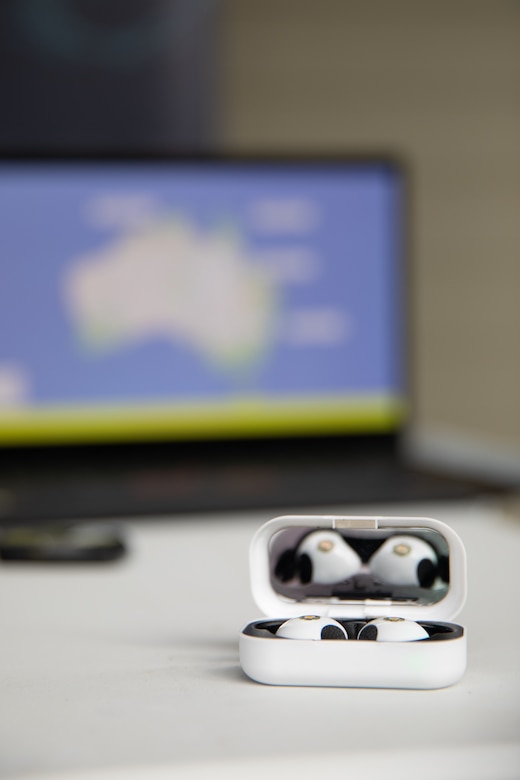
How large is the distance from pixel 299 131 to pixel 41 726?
6.77ft

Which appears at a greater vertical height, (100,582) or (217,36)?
(217,36)

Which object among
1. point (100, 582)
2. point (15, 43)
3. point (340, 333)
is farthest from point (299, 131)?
point (100, 582)

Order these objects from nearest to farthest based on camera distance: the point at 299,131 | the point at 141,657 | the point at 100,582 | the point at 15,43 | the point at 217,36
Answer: the point at 141,657 < the point at 100,582 < the point at 15,43 < the point at 217,36 < the point at 299,131

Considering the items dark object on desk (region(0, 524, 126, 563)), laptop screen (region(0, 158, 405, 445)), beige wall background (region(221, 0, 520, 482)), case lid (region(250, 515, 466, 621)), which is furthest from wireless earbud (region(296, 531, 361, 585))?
beige wall background (region(221, 0, 520, 482))

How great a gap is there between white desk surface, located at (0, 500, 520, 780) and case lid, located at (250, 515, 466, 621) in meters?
0.04

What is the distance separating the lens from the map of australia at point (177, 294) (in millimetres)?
1173

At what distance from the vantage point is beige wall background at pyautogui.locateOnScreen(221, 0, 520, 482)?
7.57 feet

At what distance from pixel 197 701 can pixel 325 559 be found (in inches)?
4.2

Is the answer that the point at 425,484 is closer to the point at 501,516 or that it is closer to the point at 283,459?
the point at 501,516

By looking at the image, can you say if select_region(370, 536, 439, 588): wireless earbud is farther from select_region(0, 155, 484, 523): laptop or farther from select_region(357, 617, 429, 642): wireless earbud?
select_region(0, 155, 484, 523): laptop

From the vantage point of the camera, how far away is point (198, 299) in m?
1.21

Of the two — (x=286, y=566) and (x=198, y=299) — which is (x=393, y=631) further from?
(x=198, y=299)

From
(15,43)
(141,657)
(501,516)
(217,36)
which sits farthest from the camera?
(217,36)

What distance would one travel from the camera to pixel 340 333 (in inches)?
48.9
